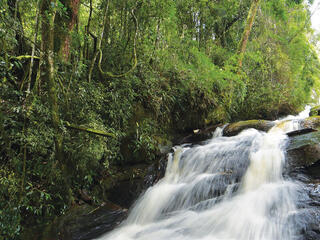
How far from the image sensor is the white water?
3336mm

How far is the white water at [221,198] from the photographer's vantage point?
131 inches

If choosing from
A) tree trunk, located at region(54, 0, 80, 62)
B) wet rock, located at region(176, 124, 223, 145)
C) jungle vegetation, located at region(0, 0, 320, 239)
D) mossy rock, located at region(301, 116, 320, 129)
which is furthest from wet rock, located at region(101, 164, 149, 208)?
mossy rock, located at region(301, 116, 320, 129)

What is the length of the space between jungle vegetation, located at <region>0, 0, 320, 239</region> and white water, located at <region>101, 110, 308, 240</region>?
1006 mm

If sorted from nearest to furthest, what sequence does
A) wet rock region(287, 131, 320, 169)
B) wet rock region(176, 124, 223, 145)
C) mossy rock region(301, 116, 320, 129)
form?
wet rock region(287, 131, 320, 169) → mossy rock region(301, 116, 320, 129) → wet rock region(176, 124, 223, 145)

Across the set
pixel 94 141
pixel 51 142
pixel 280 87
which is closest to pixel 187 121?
pixel 94 141

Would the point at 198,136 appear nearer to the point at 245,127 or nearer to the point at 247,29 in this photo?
the point at 245,127

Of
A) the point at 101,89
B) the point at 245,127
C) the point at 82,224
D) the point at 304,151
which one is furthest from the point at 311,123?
the point at 82,224

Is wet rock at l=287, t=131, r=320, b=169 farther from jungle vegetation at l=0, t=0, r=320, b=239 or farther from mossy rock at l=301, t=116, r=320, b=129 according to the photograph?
jungle vegetation at l=0, t=0, r=320, b=239

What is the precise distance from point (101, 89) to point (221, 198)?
128 inches

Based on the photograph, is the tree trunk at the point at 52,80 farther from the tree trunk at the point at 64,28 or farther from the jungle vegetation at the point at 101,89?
the tree trunk at the point at 64,28

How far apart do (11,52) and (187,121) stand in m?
5.08

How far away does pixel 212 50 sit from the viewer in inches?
414

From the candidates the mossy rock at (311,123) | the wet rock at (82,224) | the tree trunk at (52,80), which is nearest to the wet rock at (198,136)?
the mossy rock at (311,123)

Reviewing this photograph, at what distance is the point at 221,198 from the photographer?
4.09m
